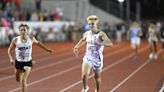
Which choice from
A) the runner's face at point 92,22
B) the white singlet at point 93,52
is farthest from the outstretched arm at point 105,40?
the runner's face at point 92,22

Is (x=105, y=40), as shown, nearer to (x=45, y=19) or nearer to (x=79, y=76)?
(x=79, y=76)

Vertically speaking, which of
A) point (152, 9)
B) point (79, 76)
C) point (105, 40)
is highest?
point (105, 40)

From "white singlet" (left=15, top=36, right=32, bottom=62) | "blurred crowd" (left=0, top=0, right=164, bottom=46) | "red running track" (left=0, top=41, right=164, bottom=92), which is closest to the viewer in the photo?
"white singlet" (left=15, top=36, right=32, bottom=62)

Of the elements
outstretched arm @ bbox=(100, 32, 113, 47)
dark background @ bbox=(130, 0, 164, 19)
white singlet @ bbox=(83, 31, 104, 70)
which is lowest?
dark background @ bbox=(130, 0, 164, 19)

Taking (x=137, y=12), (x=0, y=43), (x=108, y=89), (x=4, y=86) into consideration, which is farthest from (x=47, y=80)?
(x=137, y=12)

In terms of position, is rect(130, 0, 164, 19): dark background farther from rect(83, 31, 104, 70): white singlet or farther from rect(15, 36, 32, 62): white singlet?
rect(15, 36, 32, 62): white singlet

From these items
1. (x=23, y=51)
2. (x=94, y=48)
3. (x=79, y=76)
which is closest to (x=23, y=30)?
(x=23, y=51)

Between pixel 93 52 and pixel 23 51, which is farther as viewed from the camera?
pixel 93 52

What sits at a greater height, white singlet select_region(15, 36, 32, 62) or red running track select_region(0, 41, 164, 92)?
white singlet select_region(15, 36, 32, 62)

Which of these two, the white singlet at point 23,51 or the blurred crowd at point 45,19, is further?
the blurred crowd at point 45,19

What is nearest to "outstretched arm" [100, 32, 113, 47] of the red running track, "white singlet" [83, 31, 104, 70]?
"white singlet" [83, 31, 104, 70]

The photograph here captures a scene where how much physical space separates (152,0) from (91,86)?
44812mm

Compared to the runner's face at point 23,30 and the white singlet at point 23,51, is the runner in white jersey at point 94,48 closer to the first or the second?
the white singlet at point 23,51

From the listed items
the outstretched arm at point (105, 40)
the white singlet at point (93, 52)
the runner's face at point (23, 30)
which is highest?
the runner's face at point (23, 30)
